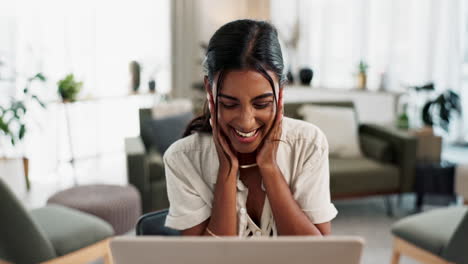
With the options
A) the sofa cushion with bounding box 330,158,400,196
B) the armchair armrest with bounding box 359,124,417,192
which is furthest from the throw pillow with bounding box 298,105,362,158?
the armchair armrest with bounding box 359,124,417,192

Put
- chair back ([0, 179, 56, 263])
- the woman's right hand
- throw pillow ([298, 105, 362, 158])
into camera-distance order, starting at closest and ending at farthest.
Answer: the woman's right hand < chair back ([0, 179, 56, 263]) < throw pillow ([298, 105, 362, 158])

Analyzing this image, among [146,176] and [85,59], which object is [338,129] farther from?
[85,59]

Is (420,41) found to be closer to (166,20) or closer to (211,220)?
(166,20)

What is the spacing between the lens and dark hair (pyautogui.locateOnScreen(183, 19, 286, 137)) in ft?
3.20

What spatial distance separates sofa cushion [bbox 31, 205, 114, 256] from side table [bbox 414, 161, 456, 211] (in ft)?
7.04

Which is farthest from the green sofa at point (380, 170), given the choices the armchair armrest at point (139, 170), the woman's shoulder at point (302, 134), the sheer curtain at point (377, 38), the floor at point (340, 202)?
the woman's shoulder at point (302, 134)

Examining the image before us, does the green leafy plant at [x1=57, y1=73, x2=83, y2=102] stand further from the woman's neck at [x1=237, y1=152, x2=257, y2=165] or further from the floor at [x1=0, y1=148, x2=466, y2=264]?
the woman's neck at [x1=237, y1=152, x2=257, y2=165]

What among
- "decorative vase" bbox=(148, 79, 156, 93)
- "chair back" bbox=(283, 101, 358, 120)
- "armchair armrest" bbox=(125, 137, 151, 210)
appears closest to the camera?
"armchair armrest" bbox=(125, 137, 151, 210)

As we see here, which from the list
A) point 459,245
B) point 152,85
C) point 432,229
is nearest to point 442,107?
point 432,229

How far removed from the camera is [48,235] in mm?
2057

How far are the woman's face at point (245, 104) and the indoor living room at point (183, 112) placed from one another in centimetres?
40

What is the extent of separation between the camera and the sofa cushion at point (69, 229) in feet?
6.72

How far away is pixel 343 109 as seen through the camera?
11.6 feet

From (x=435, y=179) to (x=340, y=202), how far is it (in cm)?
73
